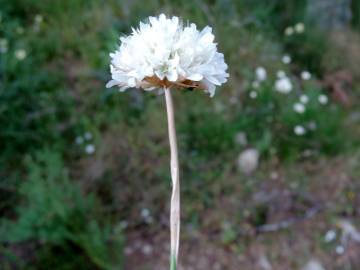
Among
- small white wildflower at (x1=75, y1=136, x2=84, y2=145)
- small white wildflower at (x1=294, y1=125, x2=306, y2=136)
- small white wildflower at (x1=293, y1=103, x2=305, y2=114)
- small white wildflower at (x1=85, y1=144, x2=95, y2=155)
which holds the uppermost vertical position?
small white wildflower at (x1=75, y1=136, x2=84, y2=145)

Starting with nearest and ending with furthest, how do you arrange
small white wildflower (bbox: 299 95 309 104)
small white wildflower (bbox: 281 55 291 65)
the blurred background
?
the blurred background < small white wildflower (bbox: 299 95 309 104) < small white wildflower (bbox: 281 55 291 65)

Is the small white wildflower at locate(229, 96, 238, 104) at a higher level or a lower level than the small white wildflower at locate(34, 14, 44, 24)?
lower

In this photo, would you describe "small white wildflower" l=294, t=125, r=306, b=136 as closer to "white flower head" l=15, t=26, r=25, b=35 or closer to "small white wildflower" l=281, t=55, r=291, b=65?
"small white wildflower" l=281, t=55, r=291, b=65

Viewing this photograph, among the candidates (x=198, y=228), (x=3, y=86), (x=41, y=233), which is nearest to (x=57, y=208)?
(x=41, y=233)

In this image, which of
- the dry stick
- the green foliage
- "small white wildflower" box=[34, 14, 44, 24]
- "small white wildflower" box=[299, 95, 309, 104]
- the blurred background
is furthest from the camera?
"small white wildflower" box=[34, 14, 44, 24]

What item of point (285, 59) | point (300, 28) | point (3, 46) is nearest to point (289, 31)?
point (300, 28)

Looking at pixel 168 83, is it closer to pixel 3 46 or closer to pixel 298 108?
pixel 298 108

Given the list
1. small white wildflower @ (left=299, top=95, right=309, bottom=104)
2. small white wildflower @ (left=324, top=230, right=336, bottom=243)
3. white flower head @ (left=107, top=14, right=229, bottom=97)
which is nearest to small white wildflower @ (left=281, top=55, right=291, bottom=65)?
small white wildflower @ (left=299, top=95, right=309, bottom=104)

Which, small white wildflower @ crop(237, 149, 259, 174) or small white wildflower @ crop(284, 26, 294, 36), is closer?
small white wildflower @ crop(237, 149, 259, 174)
